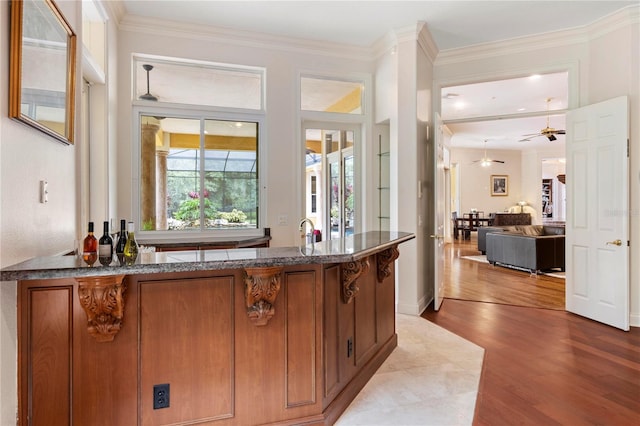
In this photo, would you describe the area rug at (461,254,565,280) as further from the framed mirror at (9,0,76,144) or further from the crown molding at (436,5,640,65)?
the framed mirror at (9,0,76,144)

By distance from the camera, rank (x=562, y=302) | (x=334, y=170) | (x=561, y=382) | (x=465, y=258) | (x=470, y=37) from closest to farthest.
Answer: (x=561, y=382), (x=470, y=37), (x=562, y=302), (x=334, y=170), (x=465, y=258)

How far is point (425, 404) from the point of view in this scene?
2.43 metres

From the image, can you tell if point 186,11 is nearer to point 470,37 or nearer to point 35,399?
point 470,37

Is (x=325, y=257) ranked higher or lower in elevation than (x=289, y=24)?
lower

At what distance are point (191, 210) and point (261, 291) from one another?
2695mm

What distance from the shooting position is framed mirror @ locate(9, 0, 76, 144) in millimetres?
1691

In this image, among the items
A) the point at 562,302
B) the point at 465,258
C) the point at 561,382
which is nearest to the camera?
the point at 561,382

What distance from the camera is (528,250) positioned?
689 centimetres

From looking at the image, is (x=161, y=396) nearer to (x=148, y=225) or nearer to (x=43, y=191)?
(x=43, y=191)

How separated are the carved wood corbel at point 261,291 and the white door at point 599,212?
370 cm

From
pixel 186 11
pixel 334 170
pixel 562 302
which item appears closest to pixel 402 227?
pixel 334 170

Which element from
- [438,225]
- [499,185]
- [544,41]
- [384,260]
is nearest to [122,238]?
[384,260]

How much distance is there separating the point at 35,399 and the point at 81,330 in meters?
0.33

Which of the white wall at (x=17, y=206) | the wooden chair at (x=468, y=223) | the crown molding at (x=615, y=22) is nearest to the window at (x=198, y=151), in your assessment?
the white wall at (x=17, y=206)
